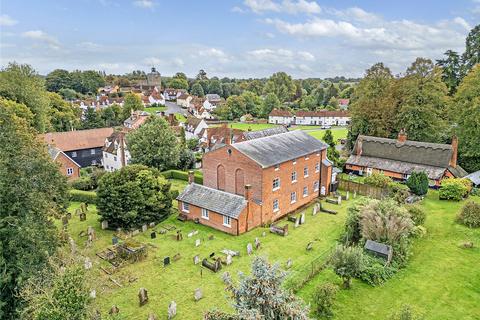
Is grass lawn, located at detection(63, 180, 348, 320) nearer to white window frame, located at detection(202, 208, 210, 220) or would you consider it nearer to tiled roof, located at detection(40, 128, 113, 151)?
white window frame, located at detection(202, 208, 210, 220)

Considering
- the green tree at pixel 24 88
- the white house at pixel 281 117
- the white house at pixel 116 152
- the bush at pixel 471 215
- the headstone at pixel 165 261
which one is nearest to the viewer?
the headstone at pixel 165 261

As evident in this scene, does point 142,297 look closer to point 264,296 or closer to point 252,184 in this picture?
point 264,296

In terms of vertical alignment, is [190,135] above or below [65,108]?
below

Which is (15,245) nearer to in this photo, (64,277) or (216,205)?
(64,277)

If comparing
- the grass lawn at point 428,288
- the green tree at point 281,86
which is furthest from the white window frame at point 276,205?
the green tree at point 281,86

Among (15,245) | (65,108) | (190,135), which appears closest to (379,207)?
(15,245)

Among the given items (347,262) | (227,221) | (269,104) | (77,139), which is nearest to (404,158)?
(227,221)

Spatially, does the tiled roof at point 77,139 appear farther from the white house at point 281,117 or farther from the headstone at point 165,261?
the white house at point 281,117
